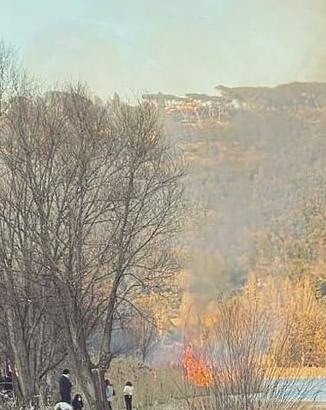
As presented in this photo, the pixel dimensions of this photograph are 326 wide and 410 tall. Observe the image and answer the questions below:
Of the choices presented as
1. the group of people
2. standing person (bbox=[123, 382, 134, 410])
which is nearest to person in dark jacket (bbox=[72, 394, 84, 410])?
the group of people

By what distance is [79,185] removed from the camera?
57.8ft

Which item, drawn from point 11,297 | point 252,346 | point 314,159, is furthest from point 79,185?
point 252,346

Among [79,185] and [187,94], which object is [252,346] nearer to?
[79,185]

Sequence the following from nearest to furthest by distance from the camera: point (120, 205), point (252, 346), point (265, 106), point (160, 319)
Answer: point (252, 346)
point (265, 106)
point (120, 205)
point (160, 319)

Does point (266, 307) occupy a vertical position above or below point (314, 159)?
below

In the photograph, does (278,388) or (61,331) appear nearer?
(278,388)

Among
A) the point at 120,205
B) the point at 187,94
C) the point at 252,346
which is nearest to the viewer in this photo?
the point at 252,346

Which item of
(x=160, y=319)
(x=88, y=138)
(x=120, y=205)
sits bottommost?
(x=160, y=319)

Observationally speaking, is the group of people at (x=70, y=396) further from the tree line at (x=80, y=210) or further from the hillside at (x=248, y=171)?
the hillside at (x=248, y=171)

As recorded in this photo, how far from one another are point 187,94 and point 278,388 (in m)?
11.4

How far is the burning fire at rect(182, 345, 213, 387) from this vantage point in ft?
36.4

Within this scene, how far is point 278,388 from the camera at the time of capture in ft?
35.3

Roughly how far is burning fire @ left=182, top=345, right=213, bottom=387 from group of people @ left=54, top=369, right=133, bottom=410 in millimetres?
2175

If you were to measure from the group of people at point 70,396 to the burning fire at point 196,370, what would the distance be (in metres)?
2.18
